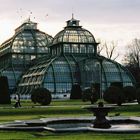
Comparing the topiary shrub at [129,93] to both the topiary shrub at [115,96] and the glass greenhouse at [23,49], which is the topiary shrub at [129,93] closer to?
the topiary shrub at [115,96]

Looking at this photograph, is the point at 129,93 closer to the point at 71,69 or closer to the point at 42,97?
the point at 42,97

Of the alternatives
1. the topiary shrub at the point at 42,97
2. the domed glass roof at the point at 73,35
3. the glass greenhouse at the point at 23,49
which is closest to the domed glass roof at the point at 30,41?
the glass greenhouse at the point at 23,49

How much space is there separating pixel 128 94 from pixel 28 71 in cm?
4207

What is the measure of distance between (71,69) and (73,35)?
9902 millimetres

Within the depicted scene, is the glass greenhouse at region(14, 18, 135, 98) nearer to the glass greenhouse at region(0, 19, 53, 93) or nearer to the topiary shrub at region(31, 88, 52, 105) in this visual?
the glass greenhouse at region(0, 19, 53, 93)

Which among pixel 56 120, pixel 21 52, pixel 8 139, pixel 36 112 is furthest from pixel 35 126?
pixel 21 52

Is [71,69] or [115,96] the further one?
[71,69]

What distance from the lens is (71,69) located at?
87.1 meters

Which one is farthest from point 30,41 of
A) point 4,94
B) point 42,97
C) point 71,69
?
point 42,97

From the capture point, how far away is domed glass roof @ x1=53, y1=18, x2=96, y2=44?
93.8 m

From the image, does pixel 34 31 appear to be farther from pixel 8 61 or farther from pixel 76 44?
pixel 76 44

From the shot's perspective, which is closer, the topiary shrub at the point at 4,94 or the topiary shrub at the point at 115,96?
the topiary shrub at the point at 115,96

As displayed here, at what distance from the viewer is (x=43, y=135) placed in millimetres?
22250

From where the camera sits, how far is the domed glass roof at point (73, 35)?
308ft
